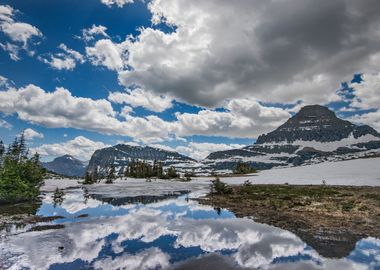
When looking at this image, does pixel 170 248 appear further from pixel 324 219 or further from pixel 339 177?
pixel 339 177

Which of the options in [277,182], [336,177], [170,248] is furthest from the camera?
[277,182]

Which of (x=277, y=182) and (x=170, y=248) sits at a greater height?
(x=277, y=182)

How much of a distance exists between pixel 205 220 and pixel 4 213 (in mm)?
22821

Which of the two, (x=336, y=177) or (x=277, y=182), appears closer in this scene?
(x=336, y=177)

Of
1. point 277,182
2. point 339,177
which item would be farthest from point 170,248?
point 339,177

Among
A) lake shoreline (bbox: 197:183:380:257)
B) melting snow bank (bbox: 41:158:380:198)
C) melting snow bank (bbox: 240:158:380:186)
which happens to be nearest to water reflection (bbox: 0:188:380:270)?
lake shoreline (bbox: 197:183:380:257)

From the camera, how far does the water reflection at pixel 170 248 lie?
1638 cm

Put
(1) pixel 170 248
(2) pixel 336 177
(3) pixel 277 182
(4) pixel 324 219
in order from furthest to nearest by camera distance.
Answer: (3) pixel 277 182 → (2) pixel 336 177 → (4) pixel 324 219 → (1) pixel 170 248

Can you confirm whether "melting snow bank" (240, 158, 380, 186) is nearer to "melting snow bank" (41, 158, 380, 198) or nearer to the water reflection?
"melting snow bank" (41, 158, 380, 198)

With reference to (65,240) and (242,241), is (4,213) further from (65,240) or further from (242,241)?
(242,241)

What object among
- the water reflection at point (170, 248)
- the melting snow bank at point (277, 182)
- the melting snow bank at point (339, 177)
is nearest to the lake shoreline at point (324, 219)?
the water reflection at point (170, 248)

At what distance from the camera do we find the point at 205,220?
30.2m

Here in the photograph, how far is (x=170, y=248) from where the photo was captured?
19.7 metres

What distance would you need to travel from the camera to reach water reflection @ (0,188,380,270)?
16375 mm
